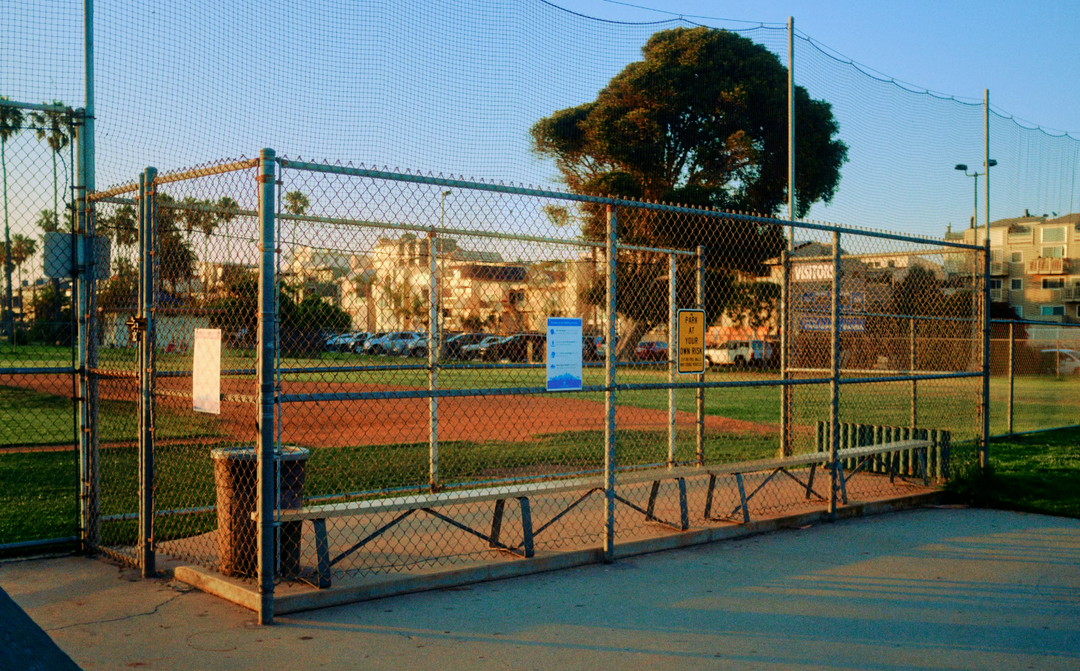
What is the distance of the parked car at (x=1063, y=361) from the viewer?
21.5 metres

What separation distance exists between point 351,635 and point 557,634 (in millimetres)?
1120

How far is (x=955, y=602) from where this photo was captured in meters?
5.72

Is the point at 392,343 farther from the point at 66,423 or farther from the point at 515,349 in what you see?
the point at 66,423

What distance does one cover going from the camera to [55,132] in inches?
264

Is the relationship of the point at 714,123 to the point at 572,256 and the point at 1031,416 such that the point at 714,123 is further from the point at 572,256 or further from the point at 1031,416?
the point at 572,256

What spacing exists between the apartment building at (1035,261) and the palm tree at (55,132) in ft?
77.2

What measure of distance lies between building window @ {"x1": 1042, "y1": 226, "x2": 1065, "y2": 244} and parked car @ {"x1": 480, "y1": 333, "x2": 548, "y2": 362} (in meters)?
28.2

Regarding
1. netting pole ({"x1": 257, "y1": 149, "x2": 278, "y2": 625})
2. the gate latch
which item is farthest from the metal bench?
the gate latch

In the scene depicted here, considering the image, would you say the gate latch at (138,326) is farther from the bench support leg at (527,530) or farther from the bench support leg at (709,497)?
the bench support leg at (709,497)

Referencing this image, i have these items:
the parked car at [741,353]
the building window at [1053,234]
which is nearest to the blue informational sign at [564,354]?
the parked car at [741,353]

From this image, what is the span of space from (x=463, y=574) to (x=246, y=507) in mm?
1453

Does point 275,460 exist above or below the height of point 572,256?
below

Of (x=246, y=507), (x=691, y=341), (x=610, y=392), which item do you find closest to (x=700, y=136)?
(x=691, y=341)

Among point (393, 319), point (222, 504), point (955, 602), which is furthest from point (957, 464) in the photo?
point (222, 504)
